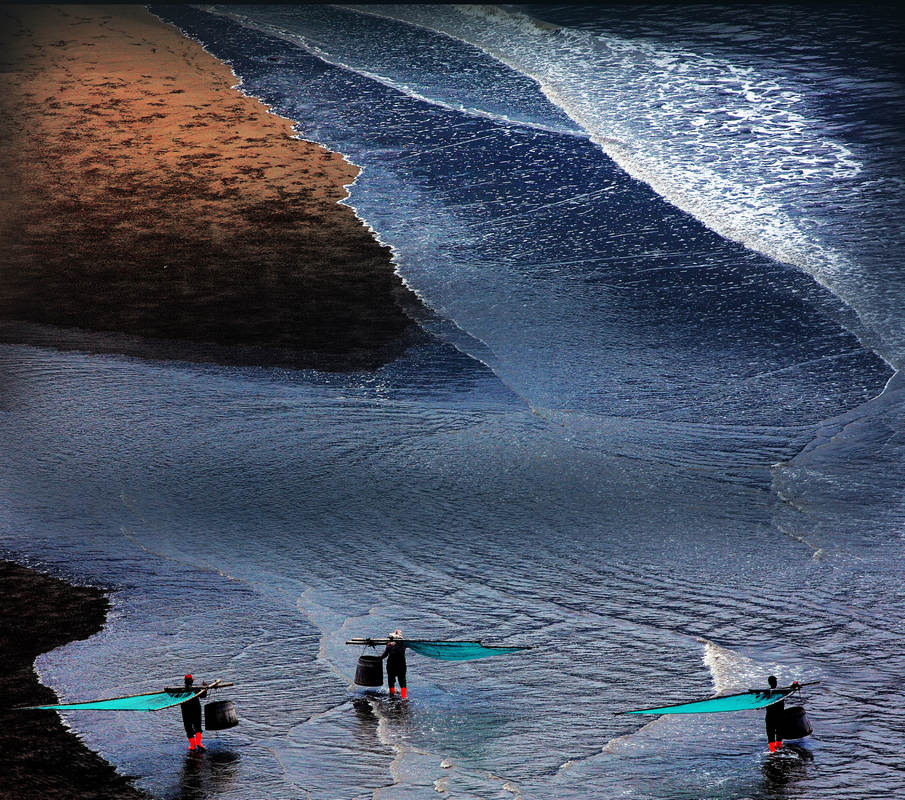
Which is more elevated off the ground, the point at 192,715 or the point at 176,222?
the point at 176,222

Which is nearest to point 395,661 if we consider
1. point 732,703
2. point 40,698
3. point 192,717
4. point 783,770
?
point 192,717

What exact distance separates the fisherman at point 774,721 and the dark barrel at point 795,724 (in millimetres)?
31

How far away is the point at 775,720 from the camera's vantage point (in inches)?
350

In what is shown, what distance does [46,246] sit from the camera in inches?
864

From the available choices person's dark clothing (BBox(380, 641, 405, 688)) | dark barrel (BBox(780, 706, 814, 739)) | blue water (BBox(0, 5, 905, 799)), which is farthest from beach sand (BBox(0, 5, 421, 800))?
dark barrel (BBox(780, 706, 814, 739))

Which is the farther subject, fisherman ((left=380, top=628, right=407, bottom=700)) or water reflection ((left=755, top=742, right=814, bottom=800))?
fisherman ((left=380, top=628, right=407, bottom=700))

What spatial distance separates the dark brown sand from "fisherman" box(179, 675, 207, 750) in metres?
0.60

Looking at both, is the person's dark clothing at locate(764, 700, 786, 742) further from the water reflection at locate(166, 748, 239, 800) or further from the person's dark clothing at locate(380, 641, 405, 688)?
the water reflection at locate(166, 748, 239, 800)

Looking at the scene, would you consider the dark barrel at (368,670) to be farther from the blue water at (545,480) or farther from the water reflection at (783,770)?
the water reflection at (783,770)

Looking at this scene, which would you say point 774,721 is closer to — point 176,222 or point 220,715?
point 220,715

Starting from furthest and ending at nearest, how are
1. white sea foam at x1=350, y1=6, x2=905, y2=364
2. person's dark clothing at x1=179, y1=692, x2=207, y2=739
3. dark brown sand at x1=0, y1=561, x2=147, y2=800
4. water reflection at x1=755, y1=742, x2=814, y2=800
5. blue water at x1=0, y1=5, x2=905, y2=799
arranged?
white sea foam at x1=350, y1=6, x2=905, y2=364 → blue water at x1=0, y1=5, x2=905, y2=799 → person's dark clothing at x1=179, y1=692, x2=207, y2=739 → dark brown sand at x1=0, y1=561, x2=147, y2=800 → water reflection at x1=755, y1=742, x2=814, y2=800

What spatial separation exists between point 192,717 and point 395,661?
5.38ft

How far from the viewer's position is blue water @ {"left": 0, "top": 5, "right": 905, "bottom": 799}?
371 inches

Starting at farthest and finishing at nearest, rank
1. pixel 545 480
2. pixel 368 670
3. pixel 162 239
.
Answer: pixel 162 239, pixel 545 480, pixel 368 670
